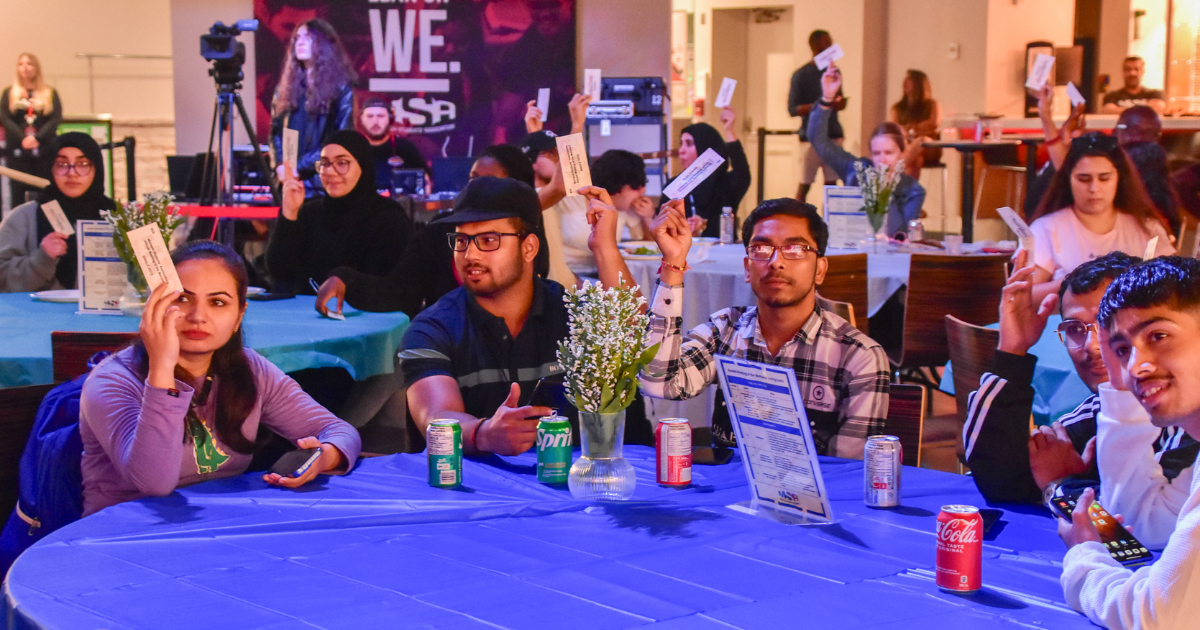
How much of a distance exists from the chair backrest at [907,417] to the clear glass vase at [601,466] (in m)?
0.75

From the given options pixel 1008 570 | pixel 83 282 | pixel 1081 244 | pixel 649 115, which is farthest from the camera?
pixel 649 115

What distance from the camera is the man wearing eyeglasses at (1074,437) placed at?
1.71 metres

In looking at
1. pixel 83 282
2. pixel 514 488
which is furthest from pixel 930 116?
pixel 514 488

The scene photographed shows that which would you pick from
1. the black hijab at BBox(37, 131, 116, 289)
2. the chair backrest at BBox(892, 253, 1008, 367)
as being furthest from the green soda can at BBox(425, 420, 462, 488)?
the black hijab at BBox(37, 131, 116, 289)

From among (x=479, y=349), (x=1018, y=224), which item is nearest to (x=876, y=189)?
(x=1018, y=224)

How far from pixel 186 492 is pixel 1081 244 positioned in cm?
350

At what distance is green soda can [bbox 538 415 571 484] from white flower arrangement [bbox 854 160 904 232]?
378 centimetres

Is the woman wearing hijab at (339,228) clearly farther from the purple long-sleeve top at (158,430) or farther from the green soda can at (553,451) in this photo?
the green soda can at (553,451)

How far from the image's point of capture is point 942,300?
4.77 meters

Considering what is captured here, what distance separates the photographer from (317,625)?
1.40 meters

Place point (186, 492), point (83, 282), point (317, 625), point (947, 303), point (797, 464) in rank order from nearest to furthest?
1. point (317, 625)
2. point (797, 464)
3. point (186, 492)
4. point (83, 282)
5. point (947, 303)

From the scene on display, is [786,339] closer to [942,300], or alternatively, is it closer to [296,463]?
[296,463]

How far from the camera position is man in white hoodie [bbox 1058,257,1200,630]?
1301 millimetres

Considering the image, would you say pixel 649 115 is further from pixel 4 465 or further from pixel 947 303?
pixel 4 465
